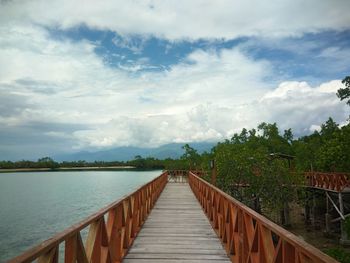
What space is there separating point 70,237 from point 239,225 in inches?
118

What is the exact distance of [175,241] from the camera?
7.45 meters

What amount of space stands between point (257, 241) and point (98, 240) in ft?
6.40

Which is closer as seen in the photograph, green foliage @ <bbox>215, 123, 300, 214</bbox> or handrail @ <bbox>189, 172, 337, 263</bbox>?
handrail @ <bbox>189, 172, 337, 263</bbox>

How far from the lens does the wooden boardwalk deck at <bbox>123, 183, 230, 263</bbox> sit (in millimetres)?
6168

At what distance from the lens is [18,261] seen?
2.41 metres

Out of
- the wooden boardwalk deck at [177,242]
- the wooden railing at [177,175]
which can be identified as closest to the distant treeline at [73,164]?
the wooden railing at [177,175]

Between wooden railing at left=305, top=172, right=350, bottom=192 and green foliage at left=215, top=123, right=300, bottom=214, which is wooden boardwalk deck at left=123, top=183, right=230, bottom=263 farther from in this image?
wooden railing at left=305, top=172, right=350, bottom=192

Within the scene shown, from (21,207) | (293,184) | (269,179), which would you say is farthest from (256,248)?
(21,207)

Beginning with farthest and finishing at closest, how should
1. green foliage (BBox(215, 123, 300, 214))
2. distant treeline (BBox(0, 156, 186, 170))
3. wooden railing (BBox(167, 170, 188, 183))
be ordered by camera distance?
distant treeline (BBox(0, 156, 186, 170)) < wooden railing (BBox(167, 170, 188, 183)) < green foliage (BBox(215, 123, 300, 214))

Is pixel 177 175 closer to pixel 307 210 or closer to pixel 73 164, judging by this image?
pixel 307 210

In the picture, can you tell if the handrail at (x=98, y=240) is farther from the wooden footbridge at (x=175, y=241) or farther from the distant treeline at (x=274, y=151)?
the distant treeline at (x=274, y=151)

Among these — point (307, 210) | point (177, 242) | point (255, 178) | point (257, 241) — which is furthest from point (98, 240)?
point (307, 210)

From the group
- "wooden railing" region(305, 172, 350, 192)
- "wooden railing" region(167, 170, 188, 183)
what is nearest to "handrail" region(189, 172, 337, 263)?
"wooden railing" region(305, 172, 350, 192)

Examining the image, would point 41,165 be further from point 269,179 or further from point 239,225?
point 239,225
